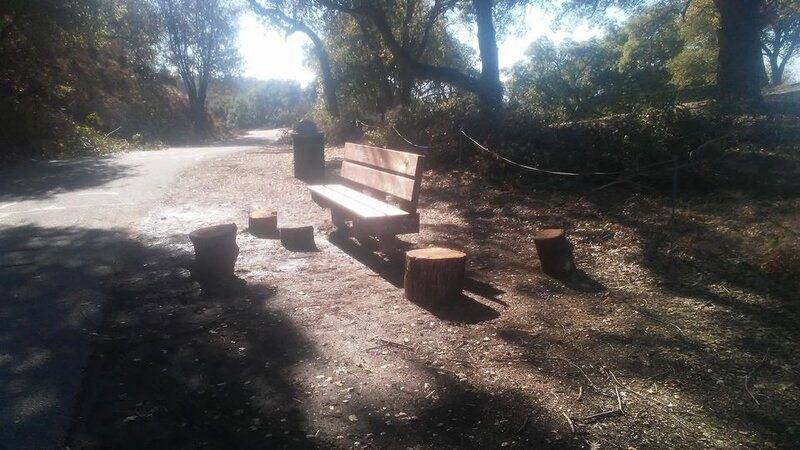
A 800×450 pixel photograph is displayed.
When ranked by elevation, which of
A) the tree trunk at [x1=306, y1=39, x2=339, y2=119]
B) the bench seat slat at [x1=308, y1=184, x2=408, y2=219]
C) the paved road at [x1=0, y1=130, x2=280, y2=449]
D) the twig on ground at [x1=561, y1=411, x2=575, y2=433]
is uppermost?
the tree trunk at [x1=306, y1=39, x2=339, y2=119]

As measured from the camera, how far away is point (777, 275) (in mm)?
4719

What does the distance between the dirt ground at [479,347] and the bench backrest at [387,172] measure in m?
0.82

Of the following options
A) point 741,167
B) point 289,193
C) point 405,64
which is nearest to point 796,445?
point 741,167

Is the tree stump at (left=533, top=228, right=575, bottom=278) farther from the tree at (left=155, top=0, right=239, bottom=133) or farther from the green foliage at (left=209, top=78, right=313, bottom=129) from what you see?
the green foliage at (left=209, top=78, right=313, bottom=129)

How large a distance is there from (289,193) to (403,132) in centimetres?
393

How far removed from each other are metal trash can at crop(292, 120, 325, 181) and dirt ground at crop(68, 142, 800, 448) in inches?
208

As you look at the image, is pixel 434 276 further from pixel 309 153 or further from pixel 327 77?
pixel 327 77

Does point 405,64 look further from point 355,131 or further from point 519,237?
point 519,237

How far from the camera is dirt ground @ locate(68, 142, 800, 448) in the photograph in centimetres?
284

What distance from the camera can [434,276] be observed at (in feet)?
15.1

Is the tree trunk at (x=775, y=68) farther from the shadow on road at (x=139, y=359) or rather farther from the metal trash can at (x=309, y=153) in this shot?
the shadow on road at (x=139, y=359)

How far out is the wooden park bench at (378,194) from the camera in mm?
5688

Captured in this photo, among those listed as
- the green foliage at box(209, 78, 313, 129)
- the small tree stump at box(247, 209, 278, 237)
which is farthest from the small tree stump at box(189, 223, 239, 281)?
the green foliage at box(209, 78, 313, 129)

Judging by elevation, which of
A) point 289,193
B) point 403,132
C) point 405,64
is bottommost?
point 289,193
